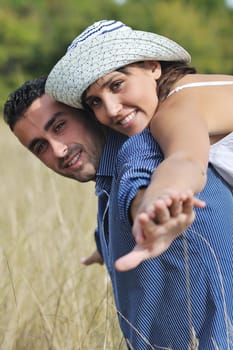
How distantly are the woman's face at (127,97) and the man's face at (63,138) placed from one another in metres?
0.14

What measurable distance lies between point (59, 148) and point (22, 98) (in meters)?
0.19

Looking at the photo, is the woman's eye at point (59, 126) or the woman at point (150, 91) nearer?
the woman at point (150, 91)

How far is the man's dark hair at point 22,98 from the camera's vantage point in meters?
2.47

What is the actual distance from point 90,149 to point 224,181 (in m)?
0.42

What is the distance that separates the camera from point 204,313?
206 cm

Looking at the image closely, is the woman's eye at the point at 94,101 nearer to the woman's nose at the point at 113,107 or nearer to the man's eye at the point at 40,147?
the woman's nose at the point at 113,107

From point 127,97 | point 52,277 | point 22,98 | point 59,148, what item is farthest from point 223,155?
point 52,277

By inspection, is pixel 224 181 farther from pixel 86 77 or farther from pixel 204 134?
pixel 86 77

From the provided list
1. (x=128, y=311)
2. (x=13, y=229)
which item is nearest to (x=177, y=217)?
(x=128, y=311)

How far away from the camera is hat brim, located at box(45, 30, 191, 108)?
2.20 m

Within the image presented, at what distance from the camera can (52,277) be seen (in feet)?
11.3

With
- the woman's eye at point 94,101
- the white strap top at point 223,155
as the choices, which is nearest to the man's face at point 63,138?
the woman's eye at point 94,101

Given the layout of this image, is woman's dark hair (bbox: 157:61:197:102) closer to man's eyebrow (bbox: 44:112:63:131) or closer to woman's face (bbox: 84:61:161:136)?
woman's face (bbox: 84:61:161:136)

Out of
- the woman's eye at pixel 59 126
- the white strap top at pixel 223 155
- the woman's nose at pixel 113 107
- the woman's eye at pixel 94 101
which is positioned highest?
the woman's nose at pixel 113 107
